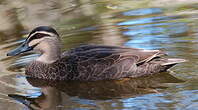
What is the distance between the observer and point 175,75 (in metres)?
8.17

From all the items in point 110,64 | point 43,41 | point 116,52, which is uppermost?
point 43,41

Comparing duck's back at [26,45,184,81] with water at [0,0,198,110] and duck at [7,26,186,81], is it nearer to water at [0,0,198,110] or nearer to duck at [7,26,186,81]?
duck at [7,26,186,81]

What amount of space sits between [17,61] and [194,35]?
309 centimetres

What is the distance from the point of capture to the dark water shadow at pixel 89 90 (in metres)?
7.53

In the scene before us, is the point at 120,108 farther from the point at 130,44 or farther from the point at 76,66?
the point at 130,44

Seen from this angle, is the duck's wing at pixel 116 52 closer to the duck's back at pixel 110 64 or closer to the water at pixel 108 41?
the duck's back at pixel 110 64

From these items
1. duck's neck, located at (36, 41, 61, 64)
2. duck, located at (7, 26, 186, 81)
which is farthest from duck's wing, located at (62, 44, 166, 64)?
duck's neck, located at (36, 41, 61, 64)

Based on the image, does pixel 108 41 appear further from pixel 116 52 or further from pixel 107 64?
pixel 107 64

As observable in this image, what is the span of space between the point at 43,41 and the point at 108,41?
62.3 inches

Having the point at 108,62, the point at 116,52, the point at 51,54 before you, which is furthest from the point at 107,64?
the point at 51,54

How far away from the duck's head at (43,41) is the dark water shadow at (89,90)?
0.53 metres

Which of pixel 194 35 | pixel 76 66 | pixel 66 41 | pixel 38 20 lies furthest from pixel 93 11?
pixel 76 66

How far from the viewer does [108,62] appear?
8375 millimetres

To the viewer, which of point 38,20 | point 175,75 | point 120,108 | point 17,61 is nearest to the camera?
point 120,108
